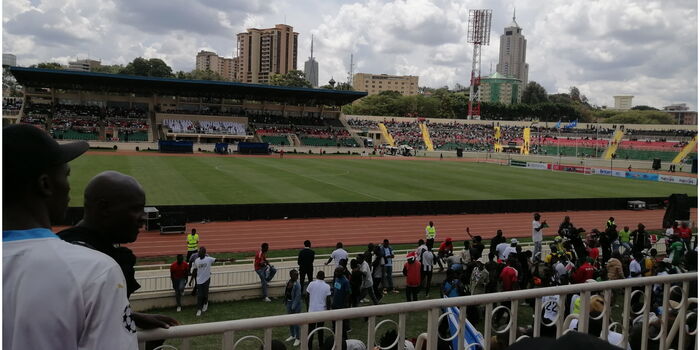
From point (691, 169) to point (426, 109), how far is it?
61118 millimetres

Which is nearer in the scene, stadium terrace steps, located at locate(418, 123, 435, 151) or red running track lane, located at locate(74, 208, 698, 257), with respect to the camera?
red running track lane, located at locate(74, 208, 698, 257)

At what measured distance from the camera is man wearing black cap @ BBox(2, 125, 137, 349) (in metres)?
1.70

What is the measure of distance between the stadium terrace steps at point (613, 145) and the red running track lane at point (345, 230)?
161 ft

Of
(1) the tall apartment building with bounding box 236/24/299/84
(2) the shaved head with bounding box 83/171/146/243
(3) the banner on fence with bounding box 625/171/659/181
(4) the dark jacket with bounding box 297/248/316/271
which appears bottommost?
(4) the dark jacket with bounding box 297/248/316/271

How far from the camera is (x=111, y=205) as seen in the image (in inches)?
93.7

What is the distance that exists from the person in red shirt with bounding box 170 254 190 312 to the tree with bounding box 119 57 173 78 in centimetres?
10793

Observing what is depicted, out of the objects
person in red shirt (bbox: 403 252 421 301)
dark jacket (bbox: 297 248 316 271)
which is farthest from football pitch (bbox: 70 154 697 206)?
person in red shirt (bbox: 403 252 421 301)

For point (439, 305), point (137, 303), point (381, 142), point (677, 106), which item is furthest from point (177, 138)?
point (677, 106)

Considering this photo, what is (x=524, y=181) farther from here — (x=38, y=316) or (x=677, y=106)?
(x=677, y=106)

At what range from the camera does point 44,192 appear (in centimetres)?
194

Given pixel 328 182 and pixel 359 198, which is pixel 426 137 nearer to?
pixel 328 182

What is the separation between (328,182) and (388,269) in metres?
20.1

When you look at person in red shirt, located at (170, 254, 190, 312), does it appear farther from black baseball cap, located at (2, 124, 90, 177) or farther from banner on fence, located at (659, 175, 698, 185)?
banner on fence, located at (659, 175, 698, 185)

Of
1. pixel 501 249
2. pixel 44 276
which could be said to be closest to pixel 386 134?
pixel 501 249
